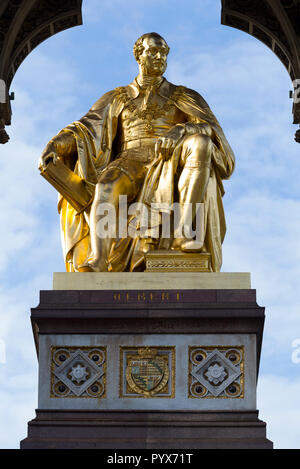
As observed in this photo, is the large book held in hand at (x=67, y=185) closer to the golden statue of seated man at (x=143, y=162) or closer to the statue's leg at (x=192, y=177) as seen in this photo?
the golden statue of seated man at (x=143, y=162)

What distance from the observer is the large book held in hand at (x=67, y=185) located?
12.7m

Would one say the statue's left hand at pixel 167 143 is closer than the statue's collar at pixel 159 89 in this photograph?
Yes

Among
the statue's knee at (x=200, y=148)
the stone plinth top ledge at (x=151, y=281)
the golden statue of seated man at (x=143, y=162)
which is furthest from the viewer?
the statue's knee at (x=200, y=148)

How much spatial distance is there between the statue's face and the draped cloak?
0.69 ft

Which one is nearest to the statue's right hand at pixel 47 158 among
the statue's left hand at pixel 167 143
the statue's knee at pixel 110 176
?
the statue's knee at pixel 110 176

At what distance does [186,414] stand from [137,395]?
1.45ft

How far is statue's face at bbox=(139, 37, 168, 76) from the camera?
1355 cm

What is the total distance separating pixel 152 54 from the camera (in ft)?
44.5

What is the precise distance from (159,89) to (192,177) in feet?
5.13

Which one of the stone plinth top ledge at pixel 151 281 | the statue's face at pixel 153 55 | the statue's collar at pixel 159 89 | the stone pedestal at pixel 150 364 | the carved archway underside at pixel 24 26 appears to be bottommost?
the stone pedestal at pixel 150 364

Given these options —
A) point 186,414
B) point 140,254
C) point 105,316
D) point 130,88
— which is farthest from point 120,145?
point 186,414

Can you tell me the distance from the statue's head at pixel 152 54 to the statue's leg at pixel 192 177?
1252mm

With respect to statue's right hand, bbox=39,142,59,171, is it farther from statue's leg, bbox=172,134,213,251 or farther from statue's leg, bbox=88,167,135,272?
statue's leg, bbox=172,134,213,251
